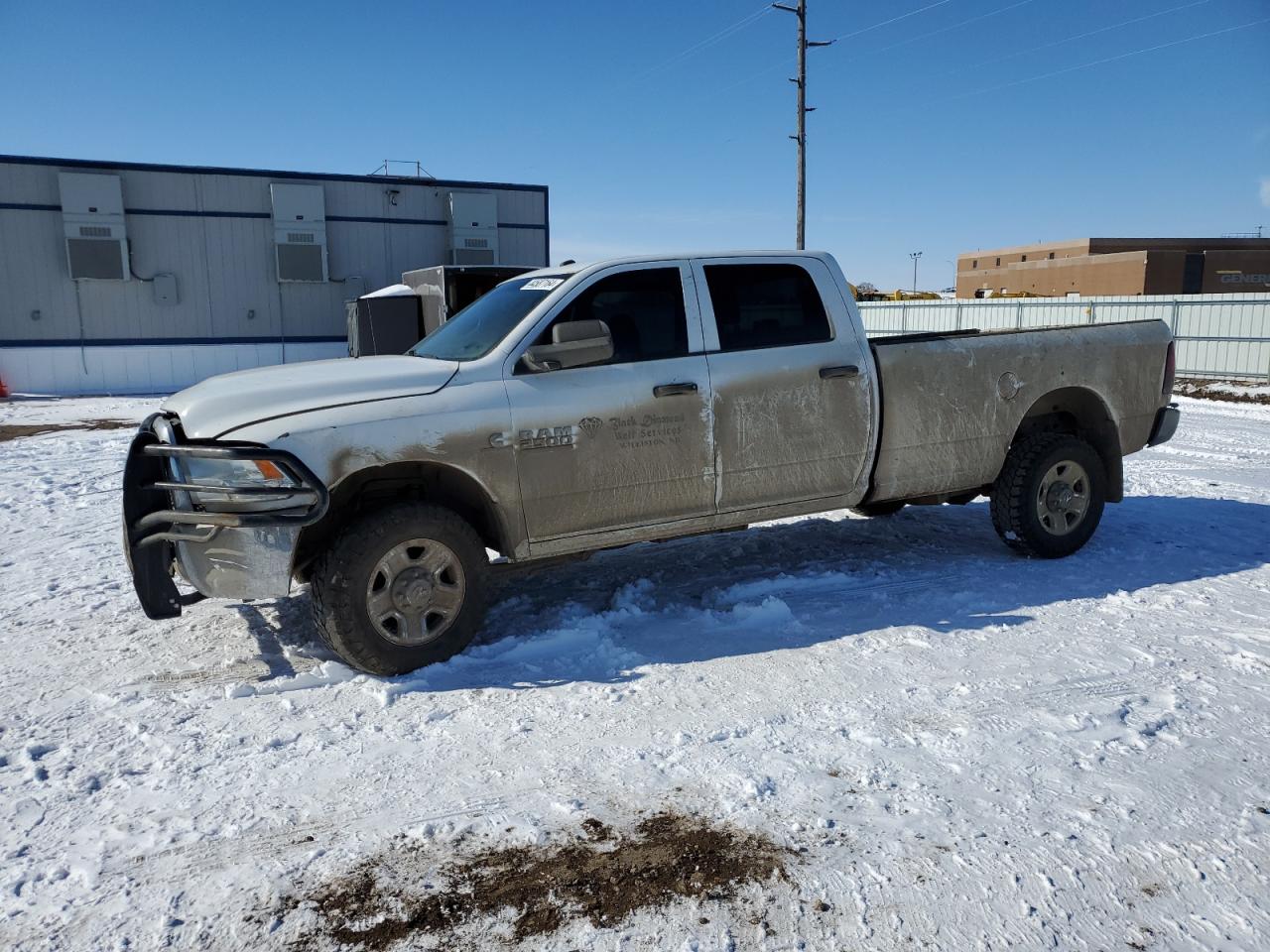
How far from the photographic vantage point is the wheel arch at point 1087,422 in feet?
20.3

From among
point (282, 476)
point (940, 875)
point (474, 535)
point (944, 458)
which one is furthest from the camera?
point (944, 458)

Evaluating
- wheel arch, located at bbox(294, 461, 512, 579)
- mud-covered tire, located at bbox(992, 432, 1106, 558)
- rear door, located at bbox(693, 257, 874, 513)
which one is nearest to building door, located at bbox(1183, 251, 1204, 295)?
mud-covered tire, located at bbox(992, 432, 1106, 558)

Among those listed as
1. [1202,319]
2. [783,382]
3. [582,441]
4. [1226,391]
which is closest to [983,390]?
[783,382]

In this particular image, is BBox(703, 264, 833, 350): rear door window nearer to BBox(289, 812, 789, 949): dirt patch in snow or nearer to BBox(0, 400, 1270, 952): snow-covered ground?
BBox(0, 400, 1270, 952): snow-covered ground

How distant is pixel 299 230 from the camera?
23.8m

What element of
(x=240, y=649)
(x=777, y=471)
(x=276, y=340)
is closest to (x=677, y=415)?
(x=777, y=471)

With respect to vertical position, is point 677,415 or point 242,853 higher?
point 677,415

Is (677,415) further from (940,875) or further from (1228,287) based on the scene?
(1228,287)

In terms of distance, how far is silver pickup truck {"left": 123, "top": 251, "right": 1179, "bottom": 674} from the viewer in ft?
13.6

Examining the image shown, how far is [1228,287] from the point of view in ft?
200

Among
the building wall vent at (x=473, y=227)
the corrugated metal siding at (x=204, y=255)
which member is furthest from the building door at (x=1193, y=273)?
the building wall vent at (x=473, y=227)

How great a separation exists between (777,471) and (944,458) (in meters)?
1.25

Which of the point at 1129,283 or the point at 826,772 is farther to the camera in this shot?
the point at 1129,283

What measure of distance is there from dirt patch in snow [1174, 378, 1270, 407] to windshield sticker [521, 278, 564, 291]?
16.0 m
